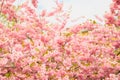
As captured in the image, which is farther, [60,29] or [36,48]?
[60,29]

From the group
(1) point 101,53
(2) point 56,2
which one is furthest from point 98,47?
(2) point 56,2

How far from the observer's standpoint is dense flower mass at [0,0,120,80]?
7.71 m

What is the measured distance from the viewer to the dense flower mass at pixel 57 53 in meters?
7.71

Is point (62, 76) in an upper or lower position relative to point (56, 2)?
lower

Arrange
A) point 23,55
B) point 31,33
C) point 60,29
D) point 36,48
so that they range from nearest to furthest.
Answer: point 23,55
point 36,48
point 31,33
point 60,29

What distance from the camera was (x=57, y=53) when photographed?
28.2 feet

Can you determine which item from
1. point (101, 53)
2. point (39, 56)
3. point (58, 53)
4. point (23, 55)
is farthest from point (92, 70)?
point (23, 55)

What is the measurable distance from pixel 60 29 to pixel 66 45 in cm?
247

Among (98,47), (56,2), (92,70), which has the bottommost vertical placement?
(92,70)

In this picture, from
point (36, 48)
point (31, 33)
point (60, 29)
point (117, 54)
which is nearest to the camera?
point (36, 48)

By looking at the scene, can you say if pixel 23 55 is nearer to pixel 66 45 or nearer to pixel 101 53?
pixel 66 45

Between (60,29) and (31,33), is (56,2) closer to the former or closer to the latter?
(60,29)

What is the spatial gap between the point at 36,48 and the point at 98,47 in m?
1.65

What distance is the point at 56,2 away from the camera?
41.1 feet
